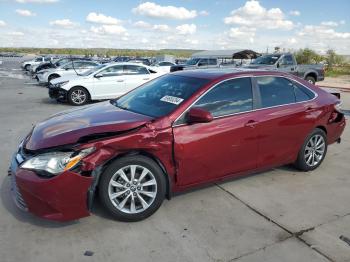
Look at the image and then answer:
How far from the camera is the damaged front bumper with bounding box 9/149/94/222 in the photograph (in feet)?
10.8

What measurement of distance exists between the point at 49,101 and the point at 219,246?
11433mm

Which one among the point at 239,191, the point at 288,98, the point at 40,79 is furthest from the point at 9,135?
the point at 40,79

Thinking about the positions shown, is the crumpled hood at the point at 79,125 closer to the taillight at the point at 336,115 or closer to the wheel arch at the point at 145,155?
the wheel arch at the point at 145,155

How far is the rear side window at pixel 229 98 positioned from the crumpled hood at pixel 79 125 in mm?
760

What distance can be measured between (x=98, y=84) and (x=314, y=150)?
9106 mm

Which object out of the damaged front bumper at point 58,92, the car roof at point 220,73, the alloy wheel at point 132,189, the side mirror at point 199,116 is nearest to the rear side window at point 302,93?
the car roof at point 220,73

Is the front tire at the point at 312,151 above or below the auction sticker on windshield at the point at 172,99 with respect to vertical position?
below

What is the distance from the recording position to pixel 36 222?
371 centimetres

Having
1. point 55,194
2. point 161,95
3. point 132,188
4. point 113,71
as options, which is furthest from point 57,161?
point 113,71

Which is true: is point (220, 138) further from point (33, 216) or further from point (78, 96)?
point (78, 96)

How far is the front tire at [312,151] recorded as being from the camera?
5098 millimetres

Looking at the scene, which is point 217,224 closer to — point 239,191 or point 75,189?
point 239,191

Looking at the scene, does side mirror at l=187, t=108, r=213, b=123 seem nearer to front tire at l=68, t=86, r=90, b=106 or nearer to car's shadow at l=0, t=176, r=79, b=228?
car's shadow at l=0, t=176, r=79, b=228

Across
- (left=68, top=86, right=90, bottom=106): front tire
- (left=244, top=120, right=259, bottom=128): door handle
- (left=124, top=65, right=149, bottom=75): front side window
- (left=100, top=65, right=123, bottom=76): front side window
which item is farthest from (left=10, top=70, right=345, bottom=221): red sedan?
(left=124, top=65, right=149, bottom=75): front side window
